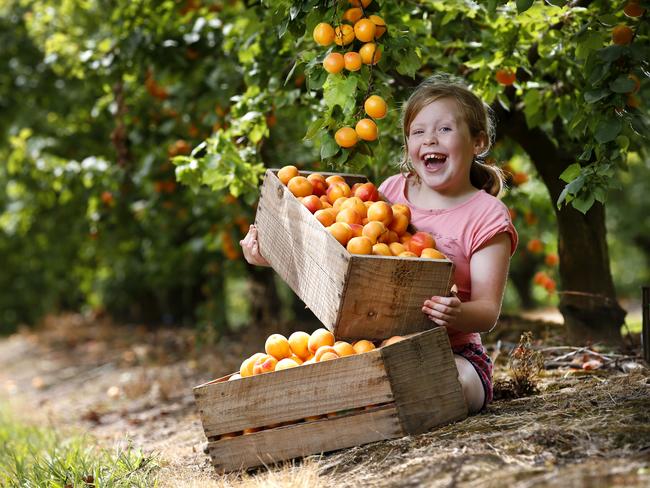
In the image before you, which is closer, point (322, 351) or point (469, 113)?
point (322, 351)

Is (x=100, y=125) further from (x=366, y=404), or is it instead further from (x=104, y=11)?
(x=366, y=404)

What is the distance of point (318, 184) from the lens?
3.57 meters

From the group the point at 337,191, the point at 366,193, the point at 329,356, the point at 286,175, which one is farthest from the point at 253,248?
the point at 329,356

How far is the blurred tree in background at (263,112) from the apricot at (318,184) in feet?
0.36

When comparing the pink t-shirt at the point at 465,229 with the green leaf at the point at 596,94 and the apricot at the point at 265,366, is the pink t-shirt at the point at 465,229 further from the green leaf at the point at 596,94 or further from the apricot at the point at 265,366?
the apricot at the point at 265,366

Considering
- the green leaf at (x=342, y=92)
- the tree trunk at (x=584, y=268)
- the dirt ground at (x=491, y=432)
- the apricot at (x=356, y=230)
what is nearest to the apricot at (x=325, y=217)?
the apricot at (x=356, y=230)

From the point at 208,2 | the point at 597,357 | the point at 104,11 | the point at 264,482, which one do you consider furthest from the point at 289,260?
the point at 104,11

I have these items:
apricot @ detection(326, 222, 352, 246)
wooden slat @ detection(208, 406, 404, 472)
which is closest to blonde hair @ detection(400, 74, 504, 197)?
apricot @ detection(326, 222, 352, 246)

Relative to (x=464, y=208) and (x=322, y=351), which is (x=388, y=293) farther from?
(x=464, y=208)

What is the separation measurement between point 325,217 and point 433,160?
2.06ft

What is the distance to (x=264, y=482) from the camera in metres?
2.94

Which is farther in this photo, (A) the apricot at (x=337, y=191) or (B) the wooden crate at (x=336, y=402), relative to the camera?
(A) the apricot at (x=337, y=191)

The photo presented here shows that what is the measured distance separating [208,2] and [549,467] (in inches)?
211

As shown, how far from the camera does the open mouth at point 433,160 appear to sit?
350cm
